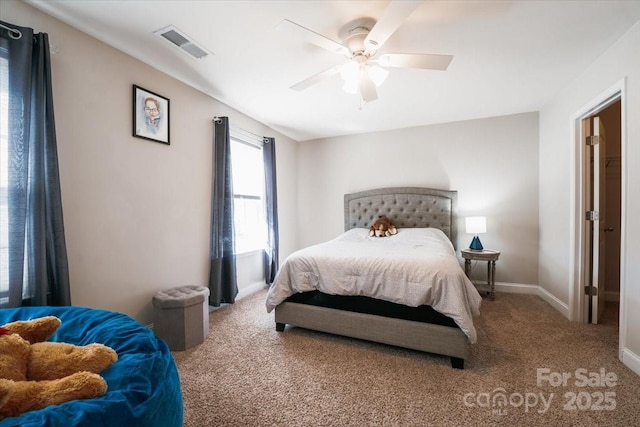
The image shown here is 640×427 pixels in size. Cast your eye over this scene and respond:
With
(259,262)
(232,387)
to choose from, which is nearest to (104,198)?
(232,387)

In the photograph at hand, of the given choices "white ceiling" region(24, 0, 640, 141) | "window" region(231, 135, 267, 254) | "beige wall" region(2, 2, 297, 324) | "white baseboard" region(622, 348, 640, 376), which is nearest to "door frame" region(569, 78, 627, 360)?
"white ceiling" region(24, 0, 640, 141)

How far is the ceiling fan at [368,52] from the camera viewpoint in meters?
1.57

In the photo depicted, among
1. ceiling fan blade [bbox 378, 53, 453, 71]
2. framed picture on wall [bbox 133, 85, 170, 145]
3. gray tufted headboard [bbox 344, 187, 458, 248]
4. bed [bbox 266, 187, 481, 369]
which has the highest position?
ceiling fan blade [bbox 378, 53, 453, 71]

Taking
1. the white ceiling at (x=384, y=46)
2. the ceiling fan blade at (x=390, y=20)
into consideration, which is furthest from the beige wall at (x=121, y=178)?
the ceiling fan blade at (x=390, y=20)

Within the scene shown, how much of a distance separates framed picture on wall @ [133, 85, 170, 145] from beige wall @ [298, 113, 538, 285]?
2.75 meters

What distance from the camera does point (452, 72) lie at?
8.55 ft

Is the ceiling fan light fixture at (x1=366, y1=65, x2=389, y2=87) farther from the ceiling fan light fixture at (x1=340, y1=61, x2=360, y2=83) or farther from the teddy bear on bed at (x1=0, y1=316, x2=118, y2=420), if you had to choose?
the teddy bear on bed at (x1=0, y1=316, x2=118, y2=420)

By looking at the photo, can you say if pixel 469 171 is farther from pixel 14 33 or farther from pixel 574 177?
pixel 14 33

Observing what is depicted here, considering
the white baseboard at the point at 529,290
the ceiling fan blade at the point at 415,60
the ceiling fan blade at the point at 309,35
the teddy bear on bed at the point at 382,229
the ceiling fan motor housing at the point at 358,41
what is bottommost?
the white baseboard at the point at 529,290

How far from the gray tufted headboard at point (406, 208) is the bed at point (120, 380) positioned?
3.59 meters

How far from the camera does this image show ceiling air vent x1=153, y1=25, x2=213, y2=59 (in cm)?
199

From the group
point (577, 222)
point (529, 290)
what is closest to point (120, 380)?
point (577, 222)

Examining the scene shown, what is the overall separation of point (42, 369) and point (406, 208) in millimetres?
4036

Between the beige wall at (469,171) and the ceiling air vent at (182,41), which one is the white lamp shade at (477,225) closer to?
the beige wall at (469,171)
